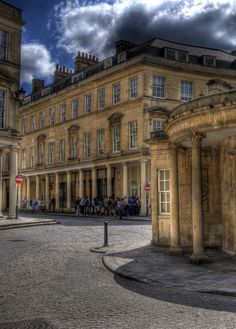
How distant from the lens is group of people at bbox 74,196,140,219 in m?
32.7

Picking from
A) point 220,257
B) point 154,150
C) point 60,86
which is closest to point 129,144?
point 60,86

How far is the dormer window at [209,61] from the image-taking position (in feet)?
130

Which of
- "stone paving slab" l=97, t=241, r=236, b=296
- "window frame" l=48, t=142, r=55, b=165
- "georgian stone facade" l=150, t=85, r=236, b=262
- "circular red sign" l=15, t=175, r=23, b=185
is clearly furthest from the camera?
"window frame" l=48, t=142, r=55, b=165

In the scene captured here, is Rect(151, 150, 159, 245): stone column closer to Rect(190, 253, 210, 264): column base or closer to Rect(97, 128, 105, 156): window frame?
Rect(190, 253, 210, 264): column base

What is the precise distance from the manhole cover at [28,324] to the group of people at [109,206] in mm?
24859

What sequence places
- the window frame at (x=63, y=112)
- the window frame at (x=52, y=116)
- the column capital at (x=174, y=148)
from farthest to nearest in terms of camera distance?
the window frame at (x=52, y=116), the window frame at (x=63, y=112), the column capital at (x=174, y=148)

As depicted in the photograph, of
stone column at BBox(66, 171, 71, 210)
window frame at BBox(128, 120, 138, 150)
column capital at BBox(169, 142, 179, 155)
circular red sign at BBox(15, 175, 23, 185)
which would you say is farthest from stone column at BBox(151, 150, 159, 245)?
stone column at BBox(66, 171, 71, 210)

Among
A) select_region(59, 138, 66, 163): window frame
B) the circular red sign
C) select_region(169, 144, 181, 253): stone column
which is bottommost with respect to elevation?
select_region(169, 144, 181, 253): stone column

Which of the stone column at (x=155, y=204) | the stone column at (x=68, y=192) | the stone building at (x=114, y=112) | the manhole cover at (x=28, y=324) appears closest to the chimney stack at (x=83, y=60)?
the stone building at (x=114, y=112)

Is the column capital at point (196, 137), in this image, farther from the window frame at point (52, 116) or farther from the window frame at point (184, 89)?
the window frame at point (52, 116)

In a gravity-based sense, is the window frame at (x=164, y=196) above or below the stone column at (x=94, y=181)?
below

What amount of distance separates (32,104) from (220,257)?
1709 inches

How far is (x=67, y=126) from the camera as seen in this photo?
45.0m

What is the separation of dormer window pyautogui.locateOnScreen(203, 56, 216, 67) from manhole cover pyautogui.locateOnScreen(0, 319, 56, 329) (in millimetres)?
37200
